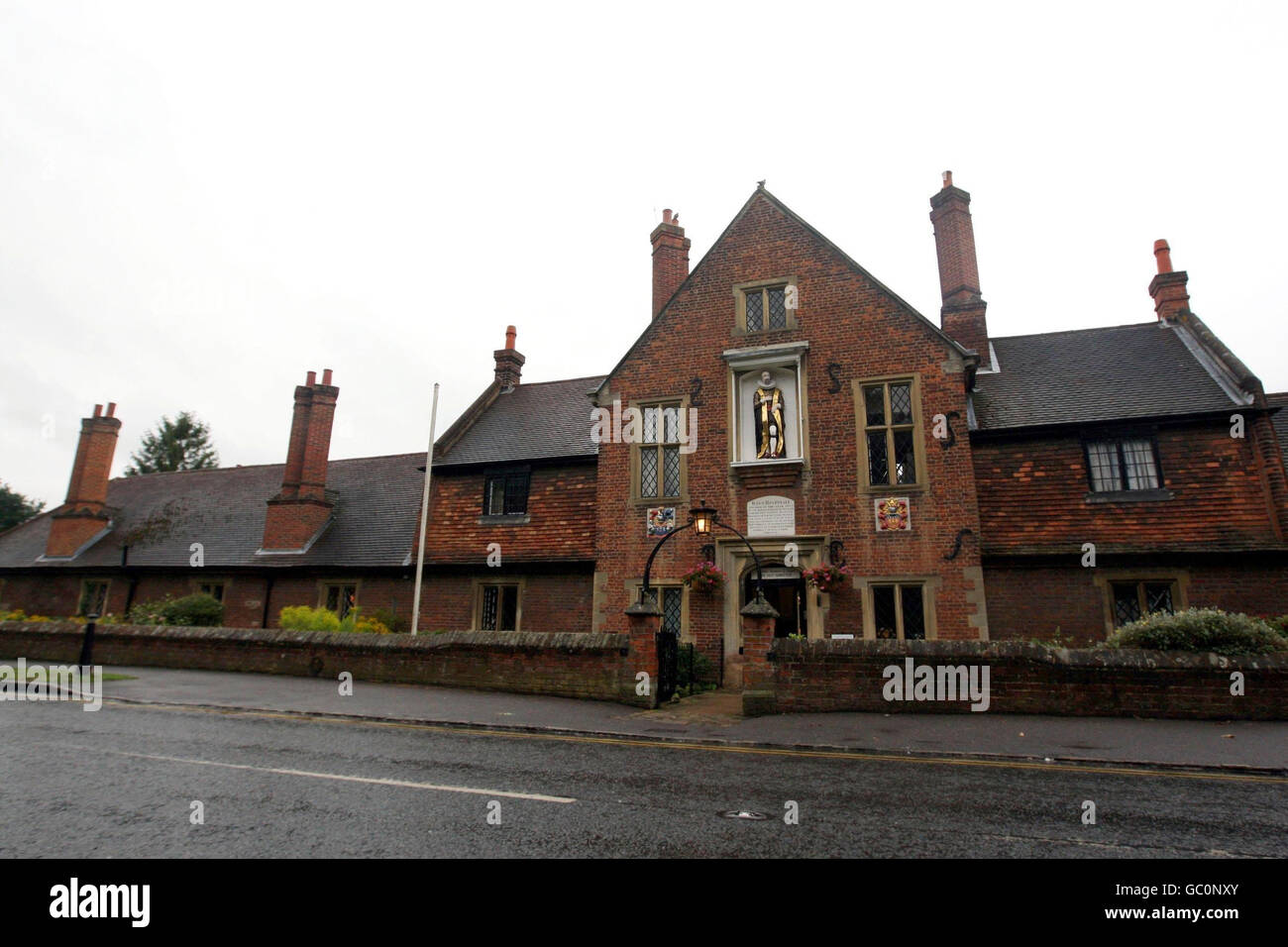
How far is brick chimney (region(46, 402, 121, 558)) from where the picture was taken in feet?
87.5

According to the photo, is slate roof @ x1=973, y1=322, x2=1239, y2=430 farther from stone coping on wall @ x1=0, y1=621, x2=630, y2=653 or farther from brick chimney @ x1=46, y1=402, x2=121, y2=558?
brick chimney @ x1=46, y1=402, x2=121, y2=558

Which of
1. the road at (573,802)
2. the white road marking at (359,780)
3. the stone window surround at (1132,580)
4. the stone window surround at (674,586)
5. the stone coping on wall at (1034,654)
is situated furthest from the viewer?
the stone window surround at (674,586)

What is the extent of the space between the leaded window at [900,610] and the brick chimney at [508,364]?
16.3 meters

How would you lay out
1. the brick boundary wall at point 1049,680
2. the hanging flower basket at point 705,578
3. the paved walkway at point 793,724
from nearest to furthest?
1. the paved walkway at point 793,724
2. the brick boundary wall at point 1049,680
3. the hanging flower basket at point 705,578

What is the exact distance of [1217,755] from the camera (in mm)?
7941

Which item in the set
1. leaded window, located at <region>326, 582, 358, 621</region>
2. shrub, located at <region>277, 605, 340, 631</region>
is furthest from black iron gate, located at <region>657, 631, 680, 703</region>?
leaded window, located at <region>326, 582, 358, 621</region>

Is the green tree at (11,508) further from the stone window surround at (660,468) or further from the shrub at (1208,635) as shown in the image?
the shrub at (1208,635)

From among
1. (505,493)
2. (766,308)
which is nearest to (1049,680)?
(766,308)

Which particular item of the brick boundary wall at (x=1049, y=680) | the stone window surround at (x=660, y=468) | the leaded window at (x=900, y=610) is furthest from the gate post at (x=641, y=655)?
the leaded window at (x=900, y=610)

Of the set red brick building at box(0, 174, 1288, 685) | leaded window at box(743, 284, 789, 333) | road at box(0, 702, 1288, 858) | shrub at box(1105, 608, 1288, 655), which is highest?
leaded window at box(743, 284, 789, 333)

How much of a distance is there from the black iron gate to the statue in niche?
5.61 metres

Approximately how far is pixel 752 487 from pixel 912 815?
37.1 feet

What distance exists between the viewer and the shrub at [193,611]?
813 inches
